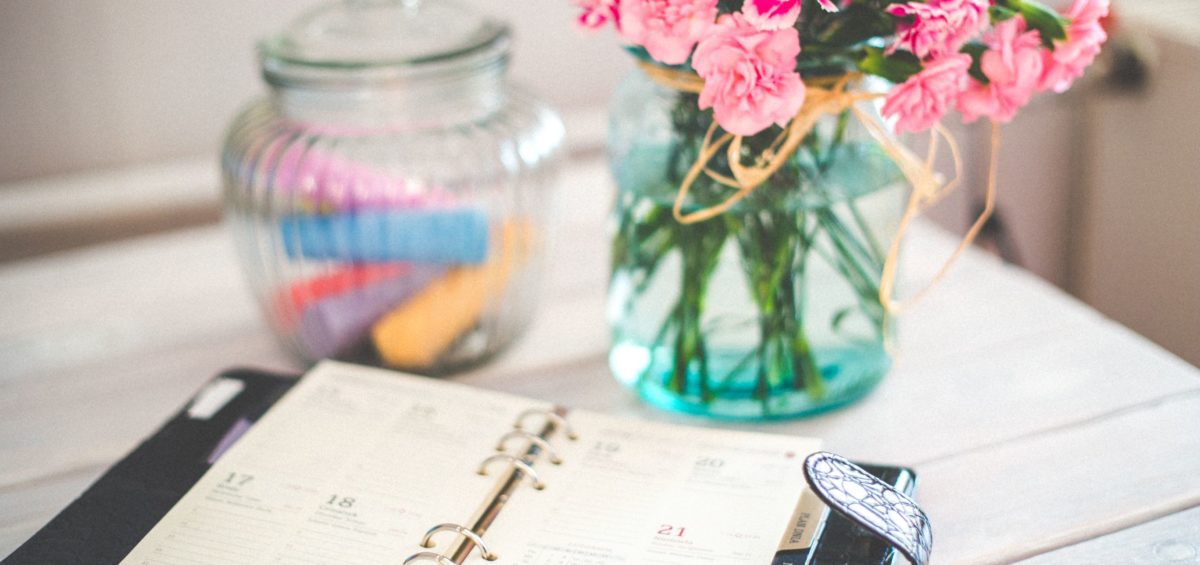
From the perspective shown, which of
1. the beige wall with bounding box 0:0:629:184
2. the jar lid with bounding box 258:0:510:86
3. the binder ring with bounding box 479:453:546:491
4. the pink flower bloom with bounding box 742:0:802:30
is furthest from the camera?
the beige wall with bounding box 0:0:629:184

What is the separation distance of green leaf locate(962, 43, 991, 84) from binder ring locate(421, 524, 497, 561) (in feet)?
1.22

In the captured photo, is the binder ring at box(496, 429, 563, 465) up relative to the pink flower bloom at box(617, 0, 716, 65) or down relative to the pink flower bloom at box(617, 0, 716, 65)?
down

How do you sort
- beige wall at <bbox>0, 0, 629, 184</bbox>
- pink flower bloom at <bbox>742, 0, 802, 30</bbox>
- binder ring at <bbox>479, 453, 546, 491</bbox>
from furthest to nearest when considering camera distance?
beige wall at <bbox>0, 0, 629, 184</bbox> → binder ring at <bbox>479, 453, 546, 491</bbox> → pink flower bloom at <bbox>742, 0, 802, 30</bbox>

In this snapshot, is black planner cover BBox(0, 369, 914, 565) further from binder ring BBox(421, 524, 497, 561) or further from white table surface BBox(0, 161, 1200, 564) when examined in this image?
binder ring BBox(421, 524, 497, 561)

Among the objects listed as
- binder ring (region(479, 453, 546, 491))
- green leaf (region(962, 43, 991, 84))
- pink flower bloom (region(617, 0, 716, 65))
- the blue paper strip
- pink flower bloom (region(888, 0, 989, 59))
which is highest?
pink flower bloom (region(617, 0, 716, 65))

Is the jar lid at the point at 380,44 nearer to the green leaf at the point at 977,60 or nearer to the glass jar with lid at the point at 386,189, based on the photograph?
the glass jar with lid at the point at 386,189

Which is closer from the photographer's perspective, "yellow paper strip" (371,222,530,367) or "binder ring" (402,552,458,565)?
"binder ring" (402,552,458,565)

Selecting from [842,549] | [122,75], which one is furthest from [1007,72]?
[122,75]

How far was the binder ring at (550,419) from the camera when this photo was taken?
2.20 ft

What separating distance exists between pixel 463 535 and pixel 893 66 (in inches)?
13.6

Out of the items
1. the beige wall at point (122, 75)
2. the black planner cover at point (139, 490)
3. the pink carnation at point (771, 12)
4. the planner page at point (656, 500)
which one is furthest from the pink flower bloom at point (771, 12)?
the beige wall at point (122, 75)

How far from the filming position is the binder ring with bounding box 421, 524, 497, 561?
1.81 feet

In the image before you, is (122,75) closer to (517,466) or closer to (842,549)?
(517,466)

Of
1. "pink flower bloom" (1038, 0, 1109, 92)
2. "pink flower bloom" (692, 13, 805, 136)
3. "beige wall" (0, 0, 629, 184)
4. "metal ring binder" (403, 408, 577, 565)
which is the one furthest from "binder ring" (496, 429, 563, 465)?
"beige wall" (0, 0, 629, 184)
